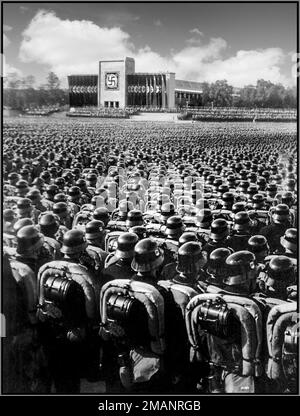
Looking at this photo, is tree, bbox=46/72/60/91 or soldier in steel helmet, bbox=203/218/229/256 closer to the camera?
soldier in steel helmet, bbox=203/218/229/256

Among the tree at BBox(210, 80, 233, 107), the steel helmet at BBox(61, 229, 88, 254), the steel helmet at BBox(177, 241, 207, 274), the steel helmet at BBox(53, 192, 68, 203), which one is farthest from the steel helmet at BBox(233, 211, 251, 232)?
the steel helmet at BBox(53, 192, 68, 203)

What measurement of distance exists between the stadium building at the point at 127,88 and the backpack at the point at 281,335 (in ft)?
12.5

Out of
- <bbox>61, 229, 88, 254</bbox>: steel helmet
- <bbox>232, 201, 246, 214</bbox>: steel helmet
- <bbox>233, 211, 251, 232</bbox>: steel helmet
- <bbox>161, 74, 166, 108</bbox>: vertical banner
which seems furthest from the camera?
<bbox>232, 201, 246, 214</bbox>: steel helmet

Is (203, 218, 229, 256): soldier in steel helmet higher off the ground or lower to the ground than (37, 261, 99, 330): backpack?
higher

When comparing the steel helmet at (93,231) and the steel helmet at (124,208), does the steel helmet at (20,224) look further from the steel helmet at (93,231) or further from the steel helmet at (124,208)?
the steel helmet at (124,208)

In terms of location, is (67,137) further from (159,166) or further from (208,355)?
(208,355)

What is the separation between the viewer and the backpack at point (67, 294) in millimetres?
4625

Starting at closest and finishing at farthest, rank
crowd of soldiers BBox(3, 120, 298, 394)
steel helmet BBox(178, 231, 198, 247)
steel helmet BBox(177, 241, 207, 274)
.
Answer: crowd of soldiers BBox(3, 120, 298, 394)
steel helmet BBox(177, 241, 207, 274)
steel helmet BBox(178, 231, 198, 247)

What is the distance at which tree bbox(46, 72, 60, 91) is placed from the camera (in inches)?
261

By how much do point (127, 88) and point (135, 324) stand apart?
382 cm

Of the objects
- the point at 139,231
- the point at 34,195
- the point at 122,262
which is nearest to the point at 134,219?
the point at 139,231

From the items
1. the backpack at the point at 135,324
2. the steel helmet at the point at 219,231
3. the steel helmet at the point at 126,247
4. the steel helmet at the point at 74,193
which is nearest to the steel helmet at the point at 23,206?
the steel helmet at the point at 74,193

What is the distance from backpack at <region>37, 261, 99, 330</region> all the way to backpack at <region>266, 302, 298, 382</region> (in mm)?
1773

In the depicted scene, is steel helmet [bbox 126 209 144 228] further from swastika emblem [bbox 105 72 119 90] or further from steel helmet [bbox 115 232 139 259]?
swastika emblem [bbox 105 72 119 90]
